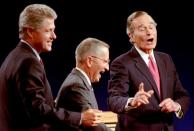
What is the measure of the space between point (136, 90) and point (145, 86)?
0.19 feet

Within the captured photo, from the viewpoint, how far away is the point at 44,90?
7.34ft

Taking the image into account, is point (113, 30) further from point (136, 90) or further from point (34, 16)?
point (34, 16)

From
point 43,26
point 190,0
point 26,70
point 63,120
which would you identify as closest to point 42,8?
point 43,26

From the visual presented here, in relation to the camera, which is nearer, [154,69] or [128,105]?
[128,105]

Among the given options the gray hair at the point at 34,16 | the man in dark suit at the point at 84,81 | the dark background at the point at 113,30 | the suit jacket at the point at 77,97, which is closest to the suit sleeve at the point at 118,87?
the man in dark suit at the point at 84,81

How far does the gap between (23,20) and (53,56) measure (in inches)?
102

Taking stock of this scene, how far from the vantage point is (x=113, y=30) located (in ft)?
16.6

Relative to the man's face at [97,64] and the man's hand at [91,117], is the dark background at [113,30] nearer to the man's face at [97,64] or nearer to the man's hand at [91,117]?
the man's face at [97,64]

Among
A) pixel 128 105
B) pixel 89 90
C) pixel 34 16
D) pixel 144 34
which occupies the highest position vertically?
pixel 34 16

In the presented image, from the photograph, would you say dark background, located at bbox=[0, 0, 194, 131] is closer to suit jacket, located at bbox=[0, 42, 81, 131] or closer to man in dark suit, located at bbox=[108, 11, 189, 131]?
man in dark suit, located at bbox=[108, 11, 189, 131]

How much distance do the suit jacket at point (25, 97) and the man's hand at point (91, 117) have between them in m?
0.05

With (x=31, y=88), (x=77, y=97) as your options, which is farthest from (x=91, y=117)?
(x=31, y=88)

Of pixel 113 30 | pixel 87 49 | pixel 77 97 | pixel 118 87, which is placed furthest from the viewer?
pixel 113 30

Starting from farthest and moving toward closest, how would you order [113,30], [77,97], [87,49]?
1. [113,30]
2. [87,49]
3. [77,97]
